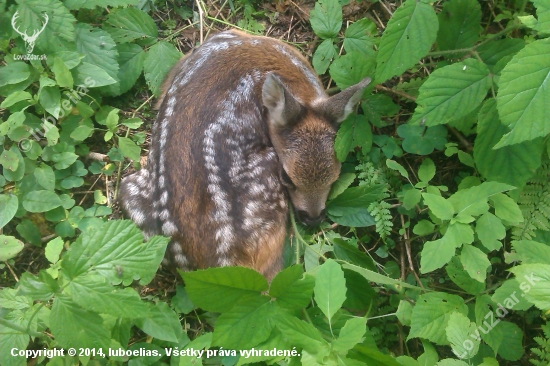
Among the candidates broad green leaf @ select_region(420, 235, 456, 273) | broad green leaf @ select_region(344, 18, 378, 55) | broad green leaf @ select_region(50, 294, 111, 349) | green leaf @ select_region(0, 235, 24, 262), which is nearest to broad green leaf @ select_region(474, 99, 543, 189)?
broad green leaf @ select_region(420, 235, 456, 273)

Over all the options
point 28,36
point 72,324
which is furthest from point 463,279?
point 28,36

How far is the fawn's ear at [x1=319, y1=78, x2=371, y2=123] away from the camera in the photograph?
3094 millimetres

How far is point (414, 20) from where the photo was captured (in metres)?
2.71

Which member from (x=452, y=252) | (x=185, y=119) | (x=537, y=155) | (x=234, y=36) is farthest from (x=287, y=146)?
(x=537, y=155)

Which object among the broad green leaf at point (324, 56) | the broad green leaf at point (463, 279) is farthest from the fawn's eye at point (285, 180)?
the broad green leaf at point (463, 279)

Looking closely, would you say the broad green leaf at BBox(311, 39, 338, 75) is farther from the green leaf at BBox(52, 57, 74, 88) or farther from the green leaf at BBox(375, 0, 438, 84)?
the green leaf at BBox(52, 57, 74, 88)

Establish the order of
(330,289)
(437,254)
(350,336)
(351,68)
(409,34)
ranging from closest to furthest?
(350,336)
(330,289)
(437,254)
(409,34)
(351,68)

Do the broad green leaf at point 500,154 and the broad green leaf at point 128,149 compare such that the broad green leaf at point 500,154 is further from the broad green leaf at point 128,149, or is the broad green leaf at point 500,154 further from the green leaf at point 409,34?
the broad green leaf at point 128,149

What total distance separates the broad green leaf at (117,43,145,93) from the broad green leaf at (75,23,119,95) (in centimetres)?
17

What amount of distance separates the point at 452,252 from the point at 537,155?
33.3 inches

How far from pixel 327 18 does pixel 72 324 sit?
112 inches

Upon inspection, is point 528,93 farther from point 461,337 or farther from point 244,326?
point 244,326

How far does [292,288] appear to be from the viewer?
2459 mm

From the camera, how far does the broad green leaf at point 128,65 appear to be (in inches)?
149
